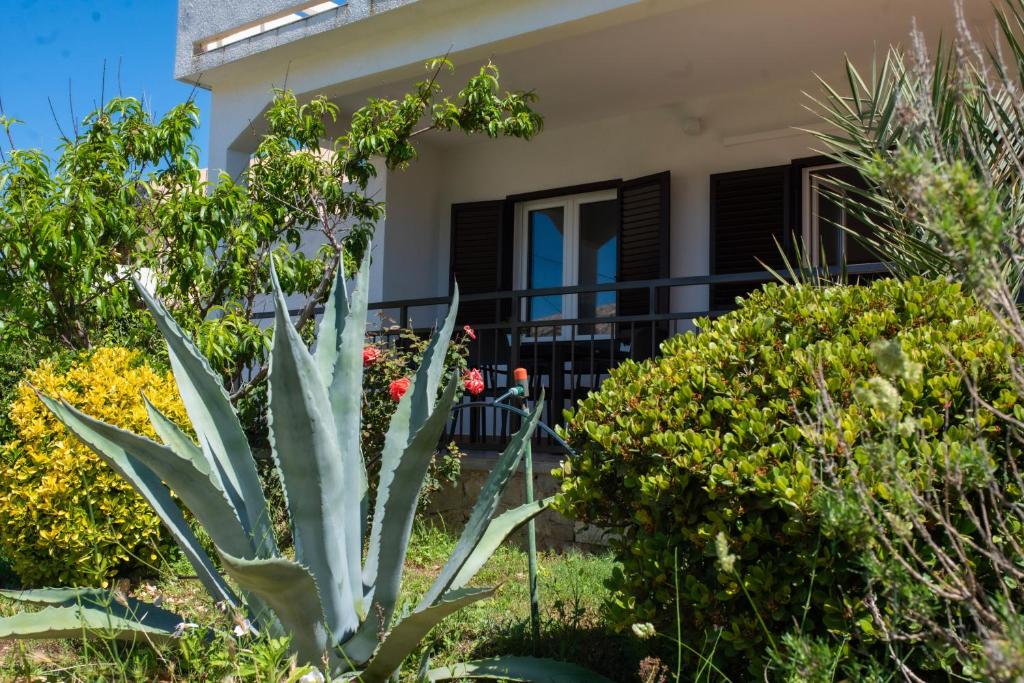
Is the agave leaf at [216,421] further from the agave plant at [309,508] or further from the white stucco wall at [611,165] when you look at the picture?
the white stucco wall at [611,165]

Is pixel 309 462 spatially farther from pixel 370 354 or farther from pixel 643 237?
pixel 643 237

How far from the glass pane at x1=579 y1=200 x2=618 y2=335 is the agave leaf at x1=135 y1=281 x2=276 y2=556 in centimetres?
613

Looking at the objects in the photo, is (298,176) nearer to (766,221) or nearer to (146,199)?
(146,199)

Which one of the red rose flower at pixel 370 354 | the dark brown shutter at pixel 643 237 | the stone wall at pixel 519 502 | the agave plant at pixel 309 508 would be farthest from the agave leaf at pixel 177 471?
the dark brown shutter at pixel 643 237

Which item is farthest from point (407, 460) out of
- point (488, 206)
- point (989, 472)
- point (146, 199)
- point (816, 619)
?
point (488, 206)

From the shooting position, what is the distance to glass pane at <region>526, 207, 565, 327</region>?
8891 mm

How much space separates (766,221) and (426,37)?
3.16 meters

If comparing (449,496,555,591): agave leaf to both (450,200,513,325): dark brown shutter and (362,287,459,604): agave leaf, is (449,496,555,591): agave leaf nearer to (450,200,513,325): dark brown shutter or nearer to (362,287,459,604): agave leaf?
(362,287,459,604): agave leaf

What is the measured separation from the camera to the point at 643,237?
25.8ft

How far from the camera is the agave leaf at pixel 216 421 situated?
102 inches

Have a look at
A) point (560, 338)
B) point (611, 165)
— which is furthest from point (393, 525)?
point (611, 165)

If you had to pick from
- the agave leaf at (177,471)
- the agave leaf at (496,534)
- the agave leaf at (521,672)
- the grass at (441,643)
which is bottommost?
the grass at (441,643)

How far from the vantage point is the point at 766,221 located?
738 cm

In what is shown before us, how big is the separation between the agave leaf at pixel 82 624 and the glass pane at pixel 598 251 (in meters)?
6.33
